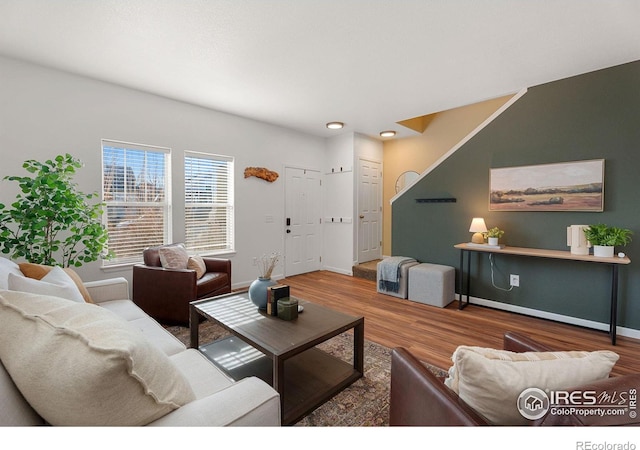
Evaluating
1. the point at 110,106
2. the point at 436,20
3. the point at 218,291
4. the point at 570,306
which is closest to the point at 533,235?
the point at 570,306

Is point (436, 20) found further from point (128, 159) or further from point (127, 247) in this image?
point (127, 247)

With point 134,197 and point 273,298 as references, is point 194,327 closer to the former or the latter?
point 273,298

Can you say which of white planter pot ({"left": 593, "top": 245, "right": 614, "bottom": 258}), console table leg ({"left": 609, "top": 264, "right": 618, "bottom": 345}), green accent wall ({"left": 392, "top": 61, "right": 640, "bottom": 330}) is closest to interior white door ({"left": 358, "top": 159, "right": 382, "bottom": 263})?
green accent wall ({"left": 392, "top": 61, "right": 640, "bottom": 330})

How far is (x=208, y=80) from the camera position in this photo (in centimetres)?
322

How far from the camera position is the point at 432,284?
3711mm

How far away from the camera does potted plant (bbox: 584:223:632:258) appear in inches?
106

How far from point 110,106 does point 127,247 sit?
1.66m

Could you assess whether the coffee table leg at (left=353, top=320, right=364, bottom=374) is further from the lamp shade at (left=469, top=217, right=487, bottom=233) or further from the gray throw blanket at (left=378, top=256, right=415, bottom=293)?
the lamp shade at (left=469, top=217, right=487, bottom=233)

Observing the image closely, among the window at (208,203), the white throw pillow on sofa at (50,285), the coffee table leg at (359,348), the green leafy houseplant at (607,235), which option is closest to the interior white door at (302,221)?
the window at (208,203)

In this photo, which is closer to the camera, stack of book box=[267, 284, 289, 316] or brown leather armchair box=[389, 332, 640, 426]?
brown leather armchair box=[389, 332, 640, 426]

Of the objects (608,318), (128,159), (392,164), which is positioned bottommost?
(608,318)

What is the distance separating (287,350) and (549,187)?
3.42m

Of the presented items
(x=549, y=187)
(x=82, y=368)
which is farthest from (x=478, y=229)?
(x=82, y=368)

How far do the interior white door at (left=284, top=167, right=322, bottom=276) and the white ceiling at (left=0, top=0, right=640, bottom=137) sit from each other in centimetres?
181
